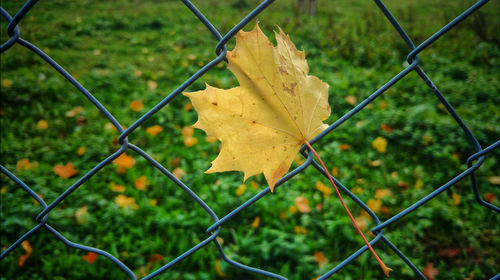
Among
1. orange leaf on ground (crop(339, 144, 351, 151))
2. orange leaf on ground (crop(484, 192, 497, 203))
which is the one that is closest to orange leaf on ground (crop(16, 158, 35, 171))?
orange leaf on ground (crop(339, 144, 351, 151))

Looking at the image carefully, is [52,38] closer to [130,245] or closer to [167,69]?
[167,69]

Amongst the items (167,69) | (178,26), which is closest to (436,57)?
(167,69)

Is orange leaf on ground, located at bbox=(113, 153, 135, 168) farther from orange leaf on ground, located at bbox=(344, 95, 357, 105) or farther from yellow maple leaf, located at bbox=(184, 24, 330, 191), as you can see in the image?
orange leaf on ground, located at bbox=(344, 95, 357, 105)

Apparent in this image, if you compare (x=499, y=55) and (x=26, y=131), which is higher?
(x=26, y=131)

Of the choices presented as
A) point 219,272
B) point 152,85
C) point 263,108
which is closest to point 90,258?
point 219,272

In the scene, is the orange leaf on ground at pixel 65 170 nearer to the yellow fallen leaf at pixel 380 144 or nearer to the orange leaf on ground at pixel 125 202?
the orange leaf on ground at pixel 125 202

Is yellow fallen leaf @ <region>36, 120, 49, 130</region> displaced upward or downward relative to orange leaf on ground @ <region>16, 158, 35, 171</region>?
upward

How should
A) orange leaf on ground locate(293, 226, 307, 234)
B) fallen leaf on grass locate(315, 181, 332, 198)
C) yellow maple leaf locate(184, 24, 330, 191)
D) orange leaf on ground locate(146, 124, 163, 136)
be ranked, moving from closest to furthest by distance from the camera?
yellow maple leaf locate(184, 24, 330, 191) < orange leaf on ground locate(293, 226, 307, 234) < fallen leaf on grass locate(315, 181, 332, 198) < orange leaf on ground locate(146, 124, 163, 136)

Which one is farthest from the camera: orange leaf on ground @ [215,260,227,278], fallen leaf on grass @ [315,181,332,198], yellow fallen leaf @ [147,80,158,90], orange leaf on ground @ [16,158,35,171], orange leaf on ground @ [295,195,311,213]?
yellow fallen leaf @ [147,80,158,90]
